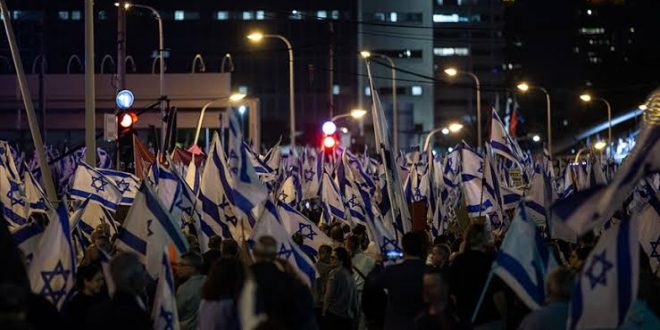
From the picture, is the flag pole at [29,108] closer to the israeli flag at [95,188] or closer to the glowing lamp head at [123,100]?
the israeli flag at [95,188]

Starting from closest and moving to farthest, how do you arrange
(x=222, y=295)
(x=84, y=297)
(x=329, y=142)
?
(x=222, y=295), (x=84, y=297), (x=329, y=142)

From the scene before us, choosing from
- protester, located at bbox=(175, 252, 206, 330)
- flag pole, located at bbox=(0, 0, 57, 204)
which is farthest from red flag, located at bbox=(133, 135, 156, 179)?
protester, located at bbox=(175, 252, 206, 330)

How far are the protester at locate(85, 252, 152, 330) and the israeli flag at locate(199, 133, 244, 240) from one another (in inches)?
253

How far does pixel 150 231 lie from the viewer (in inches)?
491

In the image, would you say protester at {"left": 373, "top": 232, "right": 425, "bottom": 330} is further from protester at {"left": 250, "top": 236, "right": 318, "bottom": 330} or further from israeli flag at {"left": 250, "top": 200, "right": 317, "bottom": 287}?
protester at {"left": 250, "top": 236, "right": 318, "bottom": 330}

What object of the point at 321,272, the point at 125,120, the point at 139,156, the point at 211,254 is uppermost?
the point at 125,120

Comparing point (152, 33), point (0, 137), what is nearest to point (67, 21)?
point (152, 33)

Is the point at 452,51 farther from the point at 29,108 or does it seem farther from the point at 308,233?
the point at 308,233

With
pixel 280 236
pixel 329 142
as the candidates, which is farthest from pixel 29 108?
pixel 329 142

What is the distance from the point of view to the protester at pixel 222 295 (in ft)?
33.7

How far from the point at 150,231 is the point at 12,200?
6711mm

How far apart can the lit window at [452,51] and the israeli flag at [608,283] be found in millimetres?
151219

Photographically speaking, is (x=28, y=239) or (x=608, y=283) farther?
(x=28, y=239)

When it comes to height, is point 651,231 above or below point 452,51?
below
